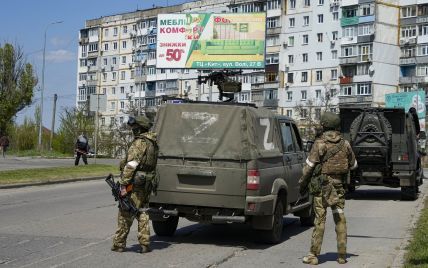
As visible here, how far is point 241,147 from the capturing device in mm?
9844

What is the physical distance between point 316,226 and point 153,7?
8999 cm

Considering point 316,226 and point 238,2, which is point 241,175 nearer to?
point 316,226

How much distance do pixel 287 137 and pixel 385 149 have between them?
860 cm

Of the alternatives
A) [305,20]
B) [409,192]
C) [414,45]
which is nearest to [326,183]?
[409,192]

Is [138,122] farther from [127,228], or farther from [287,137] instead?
[287,137]

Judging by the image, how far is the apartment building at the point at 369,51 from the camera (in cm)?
7338

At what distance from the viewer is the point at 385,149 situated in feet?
62.8

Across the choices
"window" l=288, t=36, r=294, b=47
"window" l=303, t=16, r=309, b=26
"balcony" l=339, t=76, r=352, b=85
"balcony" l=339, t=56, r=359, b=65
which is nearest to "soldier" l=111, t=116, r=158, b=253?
"balcony" l=339, t=56, r=359, b=65

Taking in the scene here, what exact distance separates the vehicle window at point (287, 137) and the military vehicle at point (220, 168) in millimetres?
498

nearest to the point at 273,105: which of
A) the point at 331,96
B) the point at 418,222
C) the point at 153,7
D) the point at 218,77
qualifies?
the point at 331,96

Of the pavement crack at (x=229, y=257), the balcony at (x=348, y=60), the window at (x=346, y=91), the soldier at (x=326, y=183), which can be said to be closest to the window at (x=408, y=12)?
the balcony at (x=348, y=60)

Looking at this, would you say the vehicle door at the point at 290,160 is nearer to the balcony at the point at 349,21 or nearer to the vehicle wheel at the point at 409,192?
the vehicle wheel at the point at 409,192

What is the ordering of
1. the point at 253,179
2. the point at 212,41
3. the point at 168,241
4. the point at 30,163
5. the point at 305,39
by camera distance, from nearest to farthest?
the point at 253,179, the point at 168,241, the point at 30,163, the point at 212,41, the point at 305,39

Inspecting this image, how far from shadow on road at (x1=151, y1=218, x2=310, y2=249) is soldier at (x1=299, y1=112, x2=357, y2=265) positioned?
5.19ft
